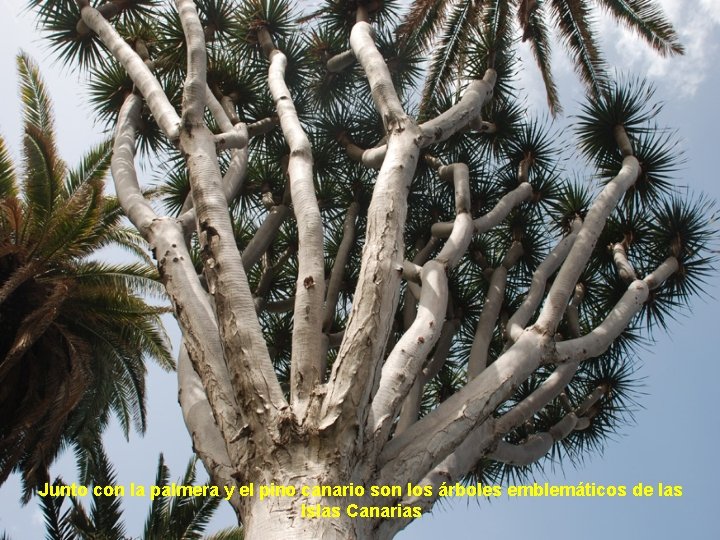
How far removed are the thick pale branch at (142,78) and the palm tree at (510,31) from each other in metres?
3.46

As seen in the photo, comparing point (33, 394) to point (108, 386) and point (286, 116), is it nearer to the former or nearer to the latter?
point (108, 386)

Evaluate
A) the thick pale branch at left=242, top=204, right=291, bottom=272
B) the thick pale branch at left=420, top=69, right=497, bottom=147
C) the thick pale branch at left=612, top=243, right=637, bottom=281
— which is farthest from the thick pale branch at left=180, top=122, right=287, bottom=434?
the thick pale branch at left=612, top=243, right=637, bottom=281

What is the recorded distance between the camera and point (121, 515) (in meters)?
8.95

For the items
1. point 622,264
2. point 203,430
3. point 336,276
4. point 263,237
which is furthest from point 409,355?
point 622,264

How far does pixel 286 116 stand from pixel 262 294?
307 cm

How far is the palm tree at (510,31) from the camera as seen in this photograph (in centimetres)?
912

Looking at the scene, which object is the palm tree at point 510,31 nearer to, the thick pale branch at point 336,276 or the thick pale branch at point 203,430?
the thick pale branch at point 336,276

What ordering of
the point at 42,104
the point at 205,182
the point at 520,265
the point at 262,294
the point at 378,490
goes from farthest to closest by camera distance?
the point at 42,104
the point at 520,265
the point at 262,294
the point at 205,182
the point at 378,490

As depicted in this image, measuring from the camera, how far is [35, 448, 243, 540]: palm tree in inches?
334

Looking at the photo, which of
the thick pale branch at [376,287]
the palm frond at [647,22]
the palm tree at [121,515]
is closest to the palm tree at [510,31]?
the palm frond at [647,22]

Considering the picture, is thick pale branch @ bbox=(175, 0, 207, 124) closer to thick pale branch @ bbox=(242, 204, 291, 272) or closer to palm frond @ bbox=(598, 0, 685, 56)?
thick pale branch @ bbox=(242, 204, 291, 272)

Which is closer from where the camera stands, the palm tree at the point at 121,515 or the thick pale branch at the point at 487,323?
the thick pale branch at the point at 487,323

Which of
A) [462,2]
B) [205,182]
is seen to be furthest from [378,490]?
[462,2]

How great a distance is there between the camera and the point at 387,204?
212 inches
